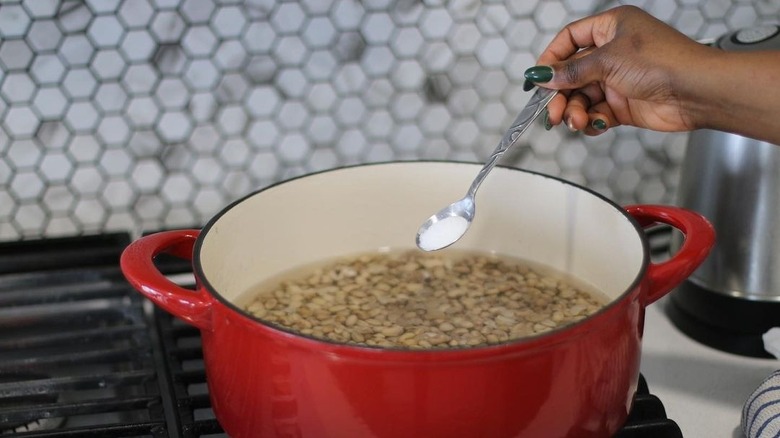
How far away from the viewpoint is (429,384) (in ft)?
1.57

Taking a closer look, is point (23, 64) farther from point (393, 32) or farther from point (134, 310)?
point (393, 32)

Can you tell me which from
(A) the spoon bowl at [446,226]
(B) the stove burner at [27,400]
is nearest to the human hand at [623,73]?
(A) the spoon bowl at [446,226]

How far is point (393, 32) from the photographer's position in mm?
884

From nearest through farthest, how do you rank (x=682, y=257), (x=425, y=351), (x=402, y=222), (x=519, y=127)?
1. (x=425, y=351)
2. (x=682, y=257)
3. (x=519, y=127)
4. (x=402, y=222)

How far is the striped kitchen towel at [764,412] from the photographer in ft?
1.93

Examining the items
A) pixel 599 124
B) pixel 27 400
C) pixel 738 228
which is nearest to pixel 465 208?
pixel 599 124

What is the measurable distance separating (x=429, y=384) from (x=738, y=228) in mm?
415

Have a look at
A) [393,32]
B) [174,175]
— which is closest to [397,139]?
[393,32]

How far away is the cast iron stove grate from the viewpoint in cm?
65

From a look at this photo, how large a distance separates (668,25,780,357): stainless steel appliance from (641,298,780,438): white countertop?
0.06ft

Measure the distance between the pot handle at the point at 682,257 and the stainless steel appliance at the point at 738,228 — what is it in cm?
14

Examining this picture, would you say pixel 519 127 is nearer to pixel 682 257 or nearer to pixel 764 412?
pixel 682 257

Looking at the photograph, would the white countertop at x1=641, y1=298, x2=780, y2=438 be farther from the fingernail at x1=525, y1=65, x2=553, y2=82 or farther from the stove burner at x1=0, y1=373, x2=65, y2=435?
the stove burner at x1=0, y1=373, x2=65, y2=435

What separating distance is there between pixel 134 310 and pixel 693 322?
54 cm
